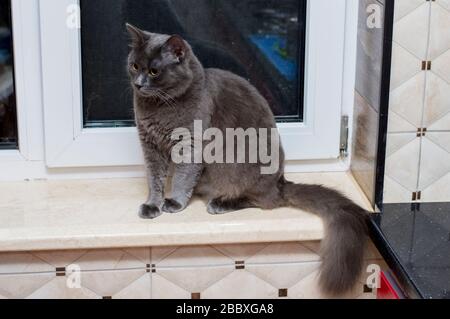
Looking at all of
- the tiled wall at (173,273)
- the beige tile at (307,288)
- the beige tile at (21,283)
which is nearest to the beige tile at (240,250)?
the tiled wall at (173,273)

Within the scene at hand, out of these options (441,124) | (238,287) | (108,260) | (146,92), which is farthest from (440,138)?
(108,260)

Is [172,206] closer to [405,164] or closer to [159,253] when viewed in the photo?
[159,253]

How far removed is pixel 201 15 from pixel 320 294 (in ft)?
2.30

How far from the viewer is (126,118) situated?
1.86m

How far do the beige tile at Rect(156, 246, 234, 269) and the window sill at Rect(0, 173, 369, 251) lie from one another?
34 mm

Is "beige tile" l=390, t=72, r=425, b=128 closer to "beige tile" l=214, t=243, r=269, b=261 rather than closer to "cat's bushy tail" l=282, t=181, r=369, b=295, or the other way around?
"cat's bushy tail" l=282, t=181, r=369, b=295

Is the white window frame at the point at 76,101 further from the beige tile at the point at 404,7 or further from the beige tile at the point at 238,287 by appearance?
the beige tile at the point at 238,287

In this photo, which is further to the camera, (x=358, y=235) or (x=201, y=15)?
(x=201, y=15)

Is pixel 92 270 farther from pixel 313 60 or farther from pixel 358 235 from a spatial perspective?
pixel 313 60

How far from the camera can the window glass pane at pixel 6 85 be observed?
1.77m

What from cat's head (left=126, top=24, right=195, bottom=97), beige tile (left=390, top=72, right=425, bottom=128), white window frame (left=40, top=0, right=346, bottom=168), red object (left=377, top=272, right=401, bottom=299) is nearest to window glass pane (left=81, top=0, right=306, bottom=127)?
white window frame (left=40, top=0, right=346, bottom=168)
